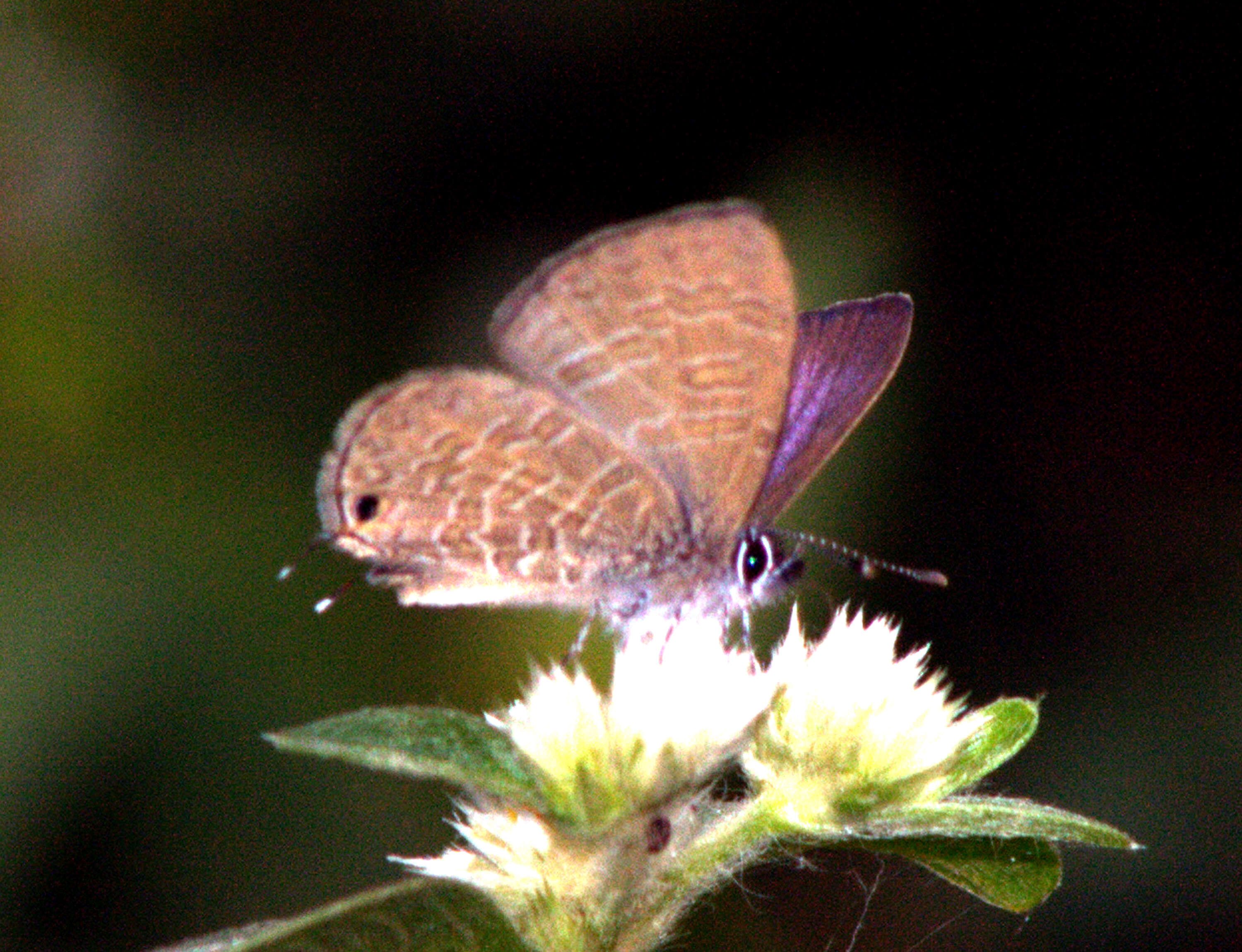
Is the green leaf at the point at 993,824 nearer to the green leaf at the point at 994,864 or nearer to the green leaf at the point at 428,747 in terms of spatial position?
the green leaf at the point at 994,864

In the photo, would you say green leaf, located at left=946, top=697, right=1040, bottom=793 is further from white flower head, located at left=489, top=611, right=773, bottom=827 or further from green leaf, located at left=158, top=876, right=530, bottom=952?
green leaf, located at left=158, top=876, right=530, bottom=952

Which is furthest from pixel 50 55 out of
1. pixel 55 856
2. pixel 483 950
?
pixel 483 950

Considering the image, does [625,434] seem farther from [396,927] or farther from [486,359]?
[486,359]

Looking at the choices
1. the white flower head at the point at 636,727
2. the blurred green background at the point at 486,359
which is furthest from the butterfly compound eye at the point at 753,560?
the blurred green background at the point at 486,359

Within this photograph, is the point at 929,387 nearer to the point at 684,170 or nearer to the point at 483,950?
the point at 684,170

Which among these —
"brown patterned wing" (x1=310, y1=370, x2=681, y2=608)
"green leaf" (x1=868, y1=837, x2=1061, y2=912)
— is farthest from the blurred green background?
"green leaf" (x1=868, y1=837, x2=1061, y2=912)
